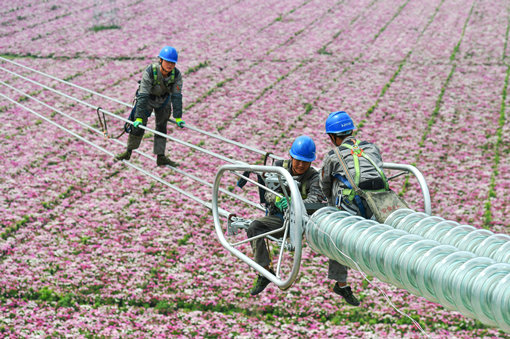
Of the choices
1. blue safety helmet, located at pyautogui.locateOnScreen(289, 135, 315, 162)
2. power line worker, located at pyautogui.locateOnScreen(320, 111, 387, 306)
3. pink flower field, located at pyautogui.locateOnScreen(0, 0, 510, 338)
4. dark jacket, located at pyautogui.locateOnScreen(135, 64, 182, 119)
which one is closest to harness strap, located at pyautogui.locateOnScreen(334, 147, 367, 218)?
power line worker, located at pyautogui.locateOnScreen(320, 111, 387, 306)

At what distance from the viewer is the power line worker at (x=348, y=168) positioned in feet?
20.6

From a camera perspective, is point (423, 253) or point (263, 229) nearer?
point (423, 253)

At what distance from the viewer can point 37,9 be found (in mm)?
39281

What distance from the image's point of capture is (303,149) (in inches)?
279

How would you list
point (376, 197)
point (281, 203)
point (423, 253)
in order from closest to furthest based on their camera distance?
point (423, 253), point (376, 197), point (281, 203)

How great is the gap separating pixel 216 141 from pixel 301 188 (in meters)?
13.6

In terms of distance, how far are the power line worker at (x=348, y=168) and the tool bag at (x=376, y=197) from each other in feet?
0.07

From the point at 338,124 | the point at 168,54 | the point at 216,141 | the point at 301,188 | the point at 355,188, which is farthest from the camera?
the point at 216,141

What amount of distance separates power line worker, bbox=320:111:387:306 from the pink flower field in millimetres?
5870

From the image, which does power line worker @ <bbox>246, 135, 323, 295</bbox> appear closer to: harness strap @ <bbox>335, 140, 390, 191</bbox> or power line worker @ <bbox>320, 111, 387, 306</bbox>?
power line worker @ <bbox>320, 111, 387, 306</bbox>

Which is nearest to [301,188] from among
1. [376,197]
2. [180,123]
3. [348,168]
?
[348,168]

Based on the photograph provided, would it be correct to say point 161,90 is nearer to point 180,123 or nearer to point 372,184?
point 180,123

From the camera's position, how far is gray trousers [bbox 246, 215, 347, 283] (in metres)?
7.09

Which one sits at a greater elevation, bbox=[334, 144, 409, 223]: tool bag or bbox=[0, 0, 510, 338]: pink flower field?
bbox=[334, 144, 409, 223]: tool bag
